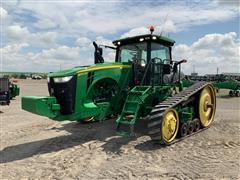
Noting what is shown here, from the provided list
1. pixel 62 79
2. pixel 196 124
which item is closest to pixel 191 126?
pixel 196 124

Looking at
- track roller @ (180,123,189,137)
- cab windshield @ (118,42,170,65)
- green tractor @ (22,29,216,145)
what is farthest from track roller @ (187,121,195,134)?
cab windshield @ (118,42,170,65)

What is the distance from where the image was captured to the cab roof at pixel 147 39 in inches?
315

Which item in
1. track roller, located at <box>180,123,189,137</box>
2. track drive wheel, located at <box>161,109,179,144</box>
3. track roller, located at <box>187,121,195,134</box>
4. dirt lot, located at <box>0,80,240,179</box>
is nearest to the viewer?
dirt lot, located at <box>0,80,240,179</box>

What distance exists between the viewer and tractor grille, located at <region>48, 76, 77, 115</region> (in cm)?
656

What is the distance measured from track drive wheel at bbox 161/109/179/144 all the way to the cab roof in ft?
7.24

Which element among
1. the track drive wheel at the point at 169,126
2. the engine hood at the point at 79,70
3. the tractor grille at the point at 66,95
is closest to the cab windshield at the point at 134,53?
the engine hood at the point at 79,70

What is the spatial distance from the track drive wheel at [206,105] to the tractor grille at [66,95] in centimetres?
391

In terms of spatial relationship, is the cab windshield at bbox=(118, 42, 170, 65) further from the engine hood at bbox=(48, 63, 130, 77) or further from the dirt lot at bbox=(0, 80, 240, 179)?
the dirt lot at bbox=(0, 80, 240, 179)

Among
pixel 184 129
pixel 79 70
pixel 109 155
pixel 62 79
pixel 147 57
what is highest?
pixel 147 57

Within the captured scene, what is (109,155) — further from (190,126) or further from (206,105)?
(206,105)

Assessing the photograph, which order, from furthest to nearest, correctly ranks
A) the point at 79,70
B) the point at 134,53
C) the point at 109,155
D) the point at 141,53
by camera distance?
the point at 134,53 → the point at 141,53 → the point at 79,70 → the point at 109,155

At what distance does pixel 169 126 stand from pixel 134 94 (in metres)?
1.18

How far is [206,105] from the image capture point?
873cm

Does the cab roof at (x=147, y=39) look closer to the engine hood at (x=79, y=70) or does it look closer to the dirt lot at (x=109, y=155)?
the engine hood at (x=79, y=70)
